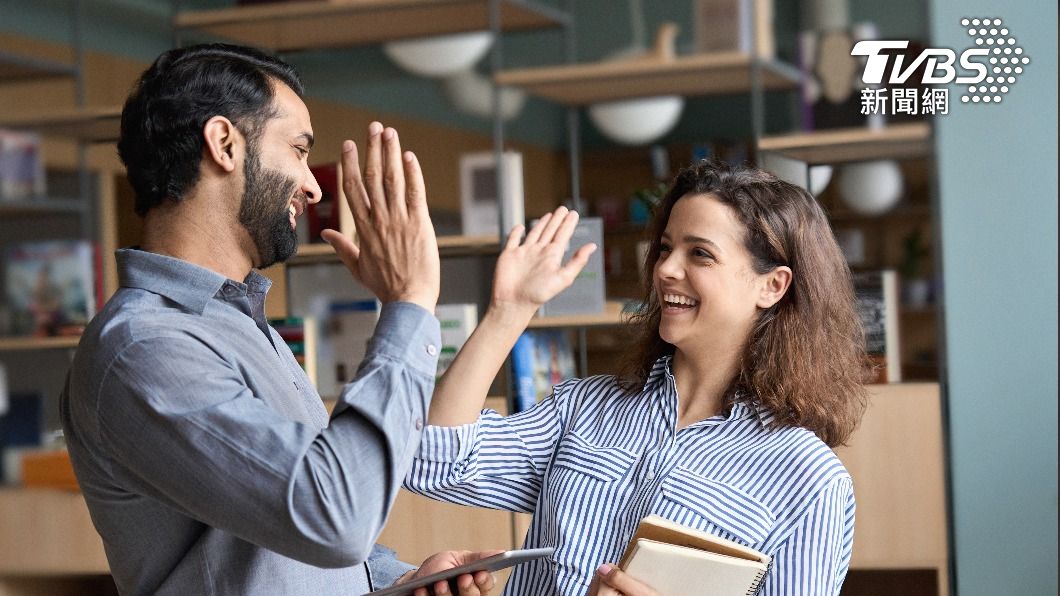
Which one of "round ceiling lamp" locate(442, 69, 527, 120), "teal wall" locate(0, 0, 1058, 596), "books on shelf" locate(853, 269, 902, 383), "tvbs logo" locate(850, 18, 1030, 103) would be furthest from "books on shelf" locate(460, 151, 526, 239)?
"round ceiling lamp" locate(442, 69, 527, 120)

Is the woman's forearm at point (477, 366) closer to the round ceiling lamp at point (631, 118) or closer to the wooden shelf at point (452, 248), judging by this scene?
the wooden shelf at point (452, 248)

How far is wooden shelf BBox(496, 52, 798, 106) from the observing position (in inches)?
124

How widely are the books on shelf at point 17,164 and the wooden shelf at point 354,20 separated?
82cm

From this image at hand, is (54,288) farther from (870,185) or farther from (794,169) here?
(870,185)

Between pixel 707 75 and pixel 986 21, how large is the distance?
2.81 feet

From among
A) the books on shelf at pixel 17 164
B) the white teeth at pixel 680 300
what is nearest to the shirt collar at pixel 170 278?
the white teeth at pixel 680 300

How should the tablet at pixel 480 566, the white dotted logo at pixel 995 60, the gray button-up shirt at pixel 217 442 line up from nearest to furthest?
the gray button-up shirt at pixel 217 442 < the tablet at pixel 480 566 < the white dotted logo at pixel 995 60

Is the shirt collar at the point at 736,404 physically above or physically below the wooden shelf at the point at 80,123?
below

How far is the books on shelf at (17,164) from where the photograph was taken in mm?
3838

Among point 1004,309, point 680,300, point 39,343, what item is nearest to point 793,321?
point 680,300

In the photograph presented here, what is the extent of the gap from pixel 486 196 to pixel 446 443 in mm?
1775

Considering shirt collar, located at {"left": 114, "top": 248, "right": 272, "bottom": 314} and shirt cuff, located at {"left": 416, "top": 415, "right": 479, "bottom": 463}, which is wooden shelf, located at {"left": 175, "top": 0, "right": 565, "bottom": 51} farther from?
shirt collar, located at {"left": 114, "top": 248, "right": 272, "bottom": 314}

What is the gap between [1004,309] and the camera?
332 cm

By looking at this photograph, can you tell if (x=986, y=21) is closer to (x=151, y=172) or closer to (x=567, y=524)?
(x=567, y=524)
